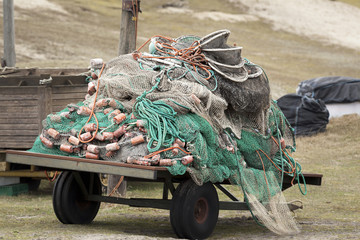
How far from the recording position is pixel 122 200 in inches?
334

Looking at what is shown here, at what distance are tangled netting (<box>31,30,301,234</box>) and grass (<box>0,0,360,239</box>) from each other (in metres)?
0.83

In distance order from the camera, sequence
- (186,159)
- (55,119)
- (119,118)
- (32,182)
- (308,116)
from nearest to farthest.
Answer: (186,159), (119,118), (55,119), (32,182), (308,116)

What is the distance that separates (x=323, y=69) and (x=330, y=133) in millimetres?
19709

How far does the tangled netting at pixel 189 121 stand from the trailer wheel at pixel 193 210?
15cm

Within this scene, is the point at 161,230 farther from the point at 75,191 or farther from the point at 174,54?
the point at 174,54

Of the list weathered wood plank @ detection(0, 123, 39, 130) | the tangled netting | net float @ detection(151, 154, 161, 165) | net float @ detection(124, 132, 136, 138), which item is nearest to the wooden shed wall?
weathered wood plank @ detection(0, 123, 39, 130)

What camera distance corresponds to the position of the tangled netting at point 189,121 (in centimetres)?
770

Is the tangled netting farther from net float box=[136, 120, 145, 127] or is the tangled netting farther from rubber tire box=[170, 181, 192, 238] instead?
rubber tire box=[170, 181, 192, 238]

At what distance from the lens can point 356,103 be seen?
21.9 metres

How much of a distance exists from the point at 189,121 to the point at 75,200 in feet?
6.40

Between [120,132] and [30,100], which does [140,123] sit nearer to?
[120,132]

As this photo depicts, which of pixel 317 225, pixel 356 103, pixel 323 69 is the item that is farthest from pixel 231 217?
pixel 323 69

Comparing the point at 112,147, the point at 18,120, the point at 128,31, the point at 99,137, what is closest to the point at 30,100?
the point at 18,120

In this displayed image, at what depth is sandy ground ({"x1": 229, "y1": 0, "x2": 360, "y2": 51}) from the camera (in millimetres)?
56366
